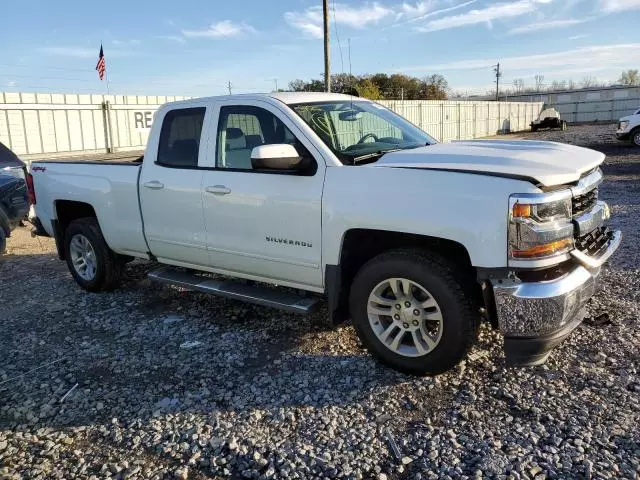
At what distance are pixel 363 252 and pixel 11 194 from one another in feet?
19.9

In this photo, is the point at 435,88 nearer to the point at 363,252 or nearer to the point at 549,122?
the point at 549,122

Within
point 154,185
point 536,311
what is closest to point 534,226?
point 536,311

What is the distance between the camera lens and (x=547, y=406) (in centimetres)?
344

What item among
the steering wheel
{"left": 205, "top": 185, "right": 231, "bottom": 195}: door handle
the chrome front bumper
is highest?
the steering wheel

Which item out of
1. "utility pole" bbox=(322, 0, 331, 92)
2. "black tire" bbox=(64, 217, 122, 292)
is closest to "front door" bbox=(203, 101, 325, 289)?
"black tire" bbox=(64, 217, 122, 292)

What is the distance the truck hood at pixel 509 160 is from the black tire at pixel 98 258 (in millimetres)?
3353

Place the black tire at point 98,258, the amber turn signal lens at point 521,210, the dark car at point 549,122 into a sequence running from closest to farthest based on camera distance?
the amber turn signal lens at point 521,210 < the black tire at point 98,258 < the dark car at point 549,122

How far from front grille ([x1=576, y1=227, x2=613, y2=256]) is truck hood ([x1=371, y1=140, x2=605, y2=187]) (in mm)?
447

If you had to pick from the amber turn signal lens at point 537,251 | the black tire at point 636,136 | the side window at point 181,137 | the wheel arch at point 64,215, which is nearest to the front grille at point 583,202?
the amber turn signal lens at point 537,251

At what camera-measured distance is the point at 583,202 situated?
3.70 meters

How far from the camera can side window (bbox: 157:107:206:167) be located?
4.94m

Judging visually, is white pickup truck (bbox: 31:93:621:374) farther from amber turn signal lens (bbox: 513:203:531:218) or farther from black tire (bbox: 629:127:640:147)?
black tire (bbox: 629:127:640:147)

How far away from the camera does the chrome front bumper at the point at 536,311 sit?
3287 mm

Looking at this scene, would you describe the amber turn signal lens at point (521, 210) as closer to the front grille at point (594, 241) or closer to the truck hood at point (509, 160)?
the truck hood at point (509, 160)
